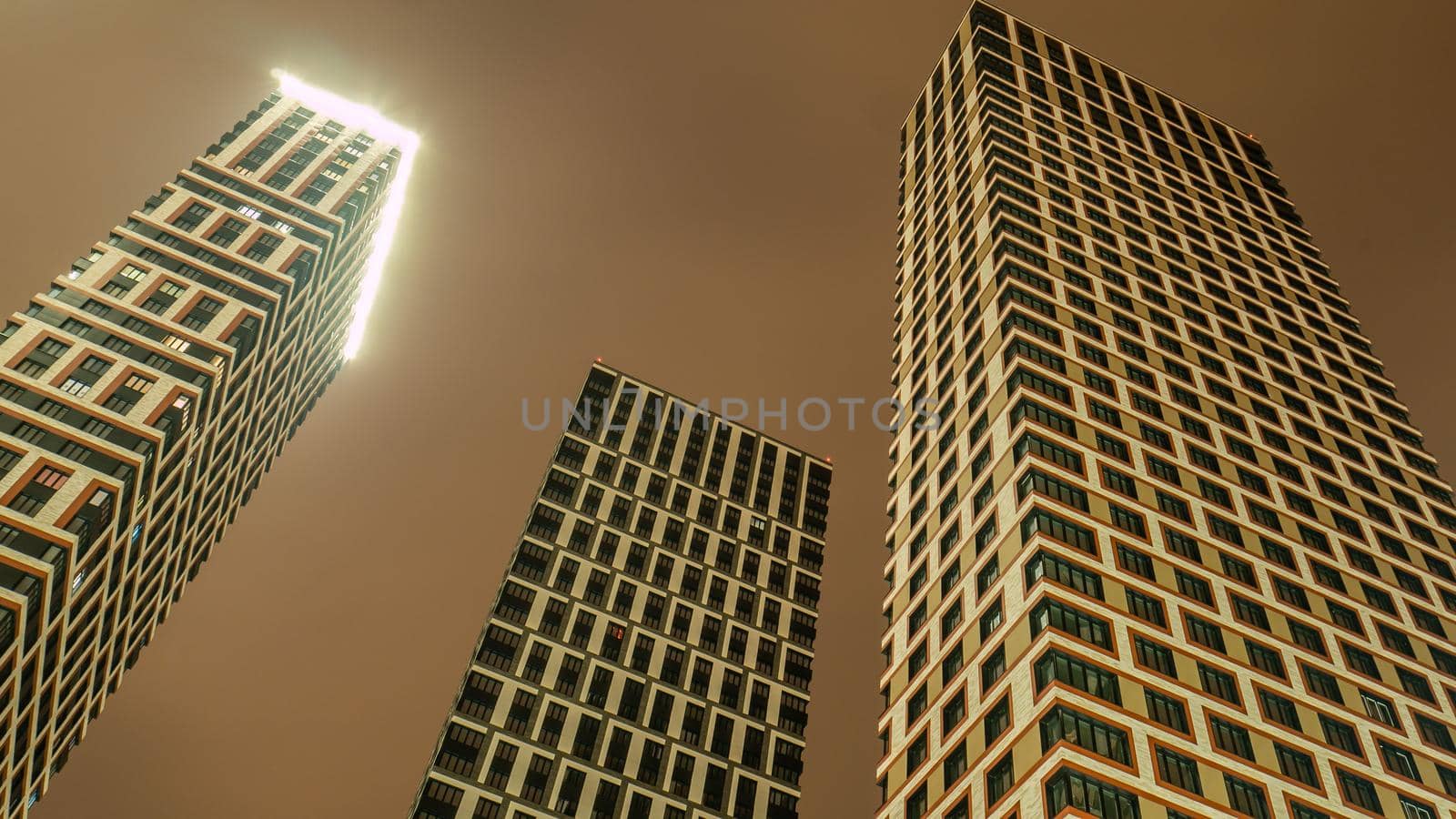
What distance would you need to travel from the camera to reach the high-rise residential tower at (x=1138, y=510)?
189 ft

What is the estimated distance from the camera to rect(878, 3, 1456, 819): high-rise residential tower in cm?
5747

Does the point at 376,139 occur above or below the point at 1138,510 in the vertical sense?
above

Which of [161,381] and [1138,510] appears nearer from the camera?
[1138,510]

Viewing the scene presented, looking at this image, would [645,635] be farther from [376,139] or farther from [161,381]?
[376,139]

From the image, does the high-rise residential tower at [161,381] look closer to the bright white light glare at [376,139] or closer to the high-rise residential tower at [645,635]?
the bright white light glare at [376,139]

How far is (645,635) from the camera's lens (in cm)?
11225

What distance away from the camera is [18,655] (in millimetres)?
67250

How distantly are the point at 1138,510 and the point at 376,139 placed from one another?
84555mm

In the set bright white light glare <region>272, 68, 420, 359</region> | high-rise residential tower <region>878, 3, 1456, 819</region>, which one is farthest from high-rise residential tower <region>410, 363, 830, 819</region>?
high-rise residential tower <region>878, 3, 1456, 819</region>

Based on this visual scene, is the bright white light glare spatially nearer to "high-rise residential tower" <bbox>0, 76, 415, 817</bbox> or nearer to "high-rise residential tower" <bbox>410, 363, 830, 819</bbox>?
"high-rise residential tower" <bbox>0, 76, 415, 817</bbox>

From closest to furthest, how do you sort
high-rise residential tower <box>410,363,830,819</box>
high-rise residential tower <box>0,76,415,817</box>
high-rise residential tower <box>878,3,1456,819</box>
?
high-rise residential tower <box>878,3,1456,819</box>, high-rise residential tower <box>0,76,415,817</box>, high-rise residential tower <box>410,363,830,819</box>

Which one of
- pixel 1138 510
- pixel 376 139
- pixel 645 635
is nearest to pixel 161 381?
pixel 376 139

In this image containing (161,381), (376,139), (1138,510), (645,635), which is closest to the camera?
(1138,510)

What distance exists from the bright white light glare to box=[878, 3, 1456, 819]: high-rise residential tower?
5291 centimetres
